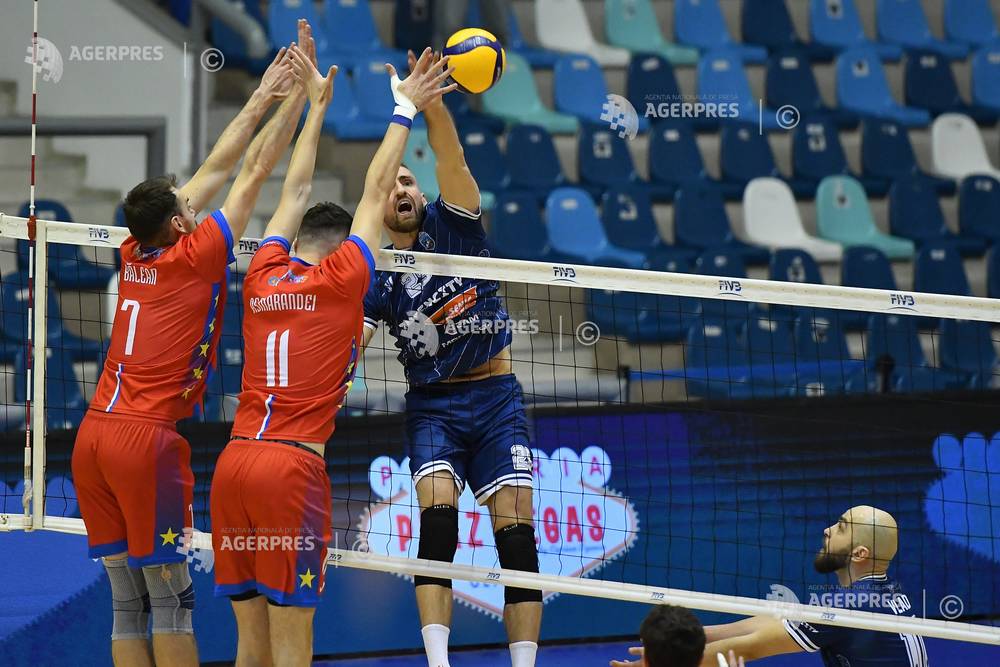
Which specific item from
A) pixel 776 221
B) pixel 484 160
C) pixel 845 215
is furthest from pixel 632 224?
pixel 845 215

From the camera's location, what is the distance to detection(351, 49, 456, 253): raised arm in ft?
16.7

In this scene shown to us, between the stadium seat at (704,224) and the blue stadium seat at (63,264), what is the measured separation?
4.45 meters

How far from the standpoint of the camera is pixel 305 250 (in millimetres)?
5152

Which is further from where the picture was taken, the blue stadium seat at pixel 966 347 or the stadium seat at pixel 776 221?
the stadium seat at pixel 776 221

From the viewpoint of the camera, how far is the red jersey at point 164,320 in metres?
5.19

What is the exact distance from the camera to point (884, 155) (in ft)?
37.8

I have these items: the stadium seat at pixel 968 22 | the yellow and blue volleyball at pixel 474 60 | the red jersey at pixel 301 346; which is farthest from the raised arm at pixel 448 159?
the stadium seat at pixel 968 22

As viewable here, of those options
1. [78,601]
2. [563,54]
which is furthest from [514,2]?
[78,601]

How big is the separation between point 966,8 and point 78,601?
10.3 metres

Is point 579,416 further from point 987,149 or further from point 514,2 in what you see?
point 987,149

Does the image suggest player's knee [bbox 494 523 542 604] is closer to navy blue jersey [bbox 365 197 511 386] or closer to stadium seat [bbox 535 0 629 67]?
navy blue jersey [bbox 365 197 511 386]

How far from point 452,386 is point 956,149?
780 centimetres

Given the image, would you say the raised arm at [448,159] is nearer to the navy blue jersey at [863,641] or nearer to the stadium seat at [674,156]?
the navy blue jersey at [863,641]

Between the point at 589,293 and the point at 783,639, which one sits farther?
the point at 589,293
